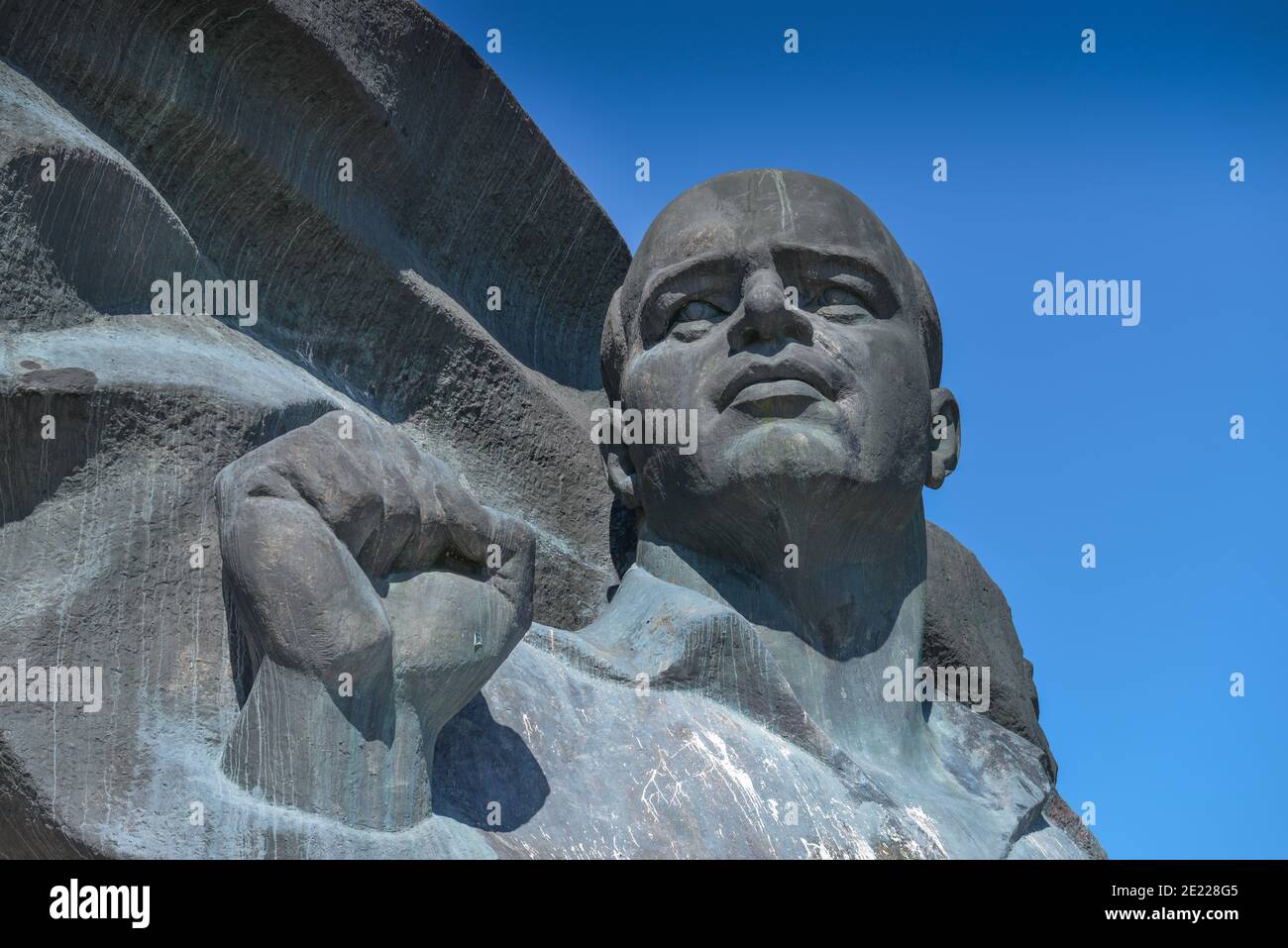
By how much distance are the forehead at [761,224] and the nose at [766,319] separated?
118 mm

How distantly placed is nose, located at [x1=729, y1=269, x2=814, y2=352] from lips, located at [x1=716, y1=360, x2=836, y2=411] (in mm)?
105

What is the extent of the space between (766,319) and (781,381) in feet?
0.61

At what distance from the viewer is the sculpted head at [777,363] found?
5754 millimetres

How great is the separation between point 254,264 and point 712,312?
135cm

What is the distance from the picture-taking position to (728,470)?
5.77 meters

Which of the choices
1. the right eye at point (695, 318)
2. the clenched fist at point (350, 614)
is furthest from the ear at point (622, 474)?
the clenched fist at point (350, 614)

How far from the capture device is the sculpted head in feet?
18.9

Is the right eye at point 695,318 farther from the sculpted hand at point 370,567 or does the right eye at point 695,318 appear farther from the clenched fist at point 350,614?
the clenched fist at point 350,614

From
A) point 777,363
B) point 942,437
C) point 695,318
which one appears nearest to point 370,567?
point 777,363

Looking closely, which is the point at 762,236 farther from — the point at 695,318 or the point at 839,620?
the point at 839,620

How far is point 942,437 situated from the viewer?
632cm

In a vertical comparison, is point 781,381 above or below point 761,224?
below

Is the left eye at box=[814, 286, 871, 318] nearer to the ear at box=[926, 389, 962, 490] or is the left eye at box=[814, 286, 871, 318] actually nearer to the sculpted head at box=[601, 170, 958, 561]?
the sculpted head at box=[601, 170, 958, 561]

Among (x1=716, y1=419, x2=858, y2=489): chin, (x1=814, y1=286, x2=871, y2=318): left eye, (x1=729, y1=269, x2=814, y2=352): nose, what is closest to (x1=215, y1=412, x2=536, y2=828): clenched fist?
(x1=716, y1=419, x2=858, y2=489): chin
